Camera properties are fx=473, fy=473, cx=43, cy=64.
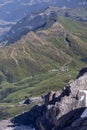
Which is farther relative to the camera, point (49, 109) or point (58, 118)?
point (49, 109)

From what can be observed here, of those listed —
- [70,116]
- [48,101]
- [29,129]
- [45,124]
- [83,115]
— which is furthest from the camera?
[29,129]

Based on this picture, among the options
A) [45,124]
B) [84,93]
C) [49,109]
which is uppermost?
[84,93]

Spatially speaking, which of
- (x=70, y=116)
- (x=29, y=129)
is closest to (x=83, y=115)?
(x=70, y=116)

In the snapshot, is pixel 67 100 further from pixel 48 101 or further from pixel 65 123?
pixel 48 101

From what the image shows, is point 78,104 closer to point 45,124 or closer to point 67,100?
point 67,100

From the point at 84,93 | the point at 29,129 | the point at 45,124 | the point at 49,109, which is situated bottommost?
the point at 29,129

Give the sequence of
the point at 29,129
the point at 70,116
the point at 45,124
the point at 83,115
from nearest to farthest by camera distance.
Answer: the point at 83,115, the point at 70,116, the point at 45,124, the point at 29,129

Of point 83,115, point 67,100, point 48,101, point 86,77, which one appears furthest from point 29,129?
point 83,115

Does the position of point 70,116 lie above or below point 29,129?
above

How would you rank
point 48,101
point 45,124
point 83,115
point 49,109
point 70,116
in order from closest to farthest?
point 83,115 < point 70,116 < point 49,109 < point 45,124 < point 48,101
